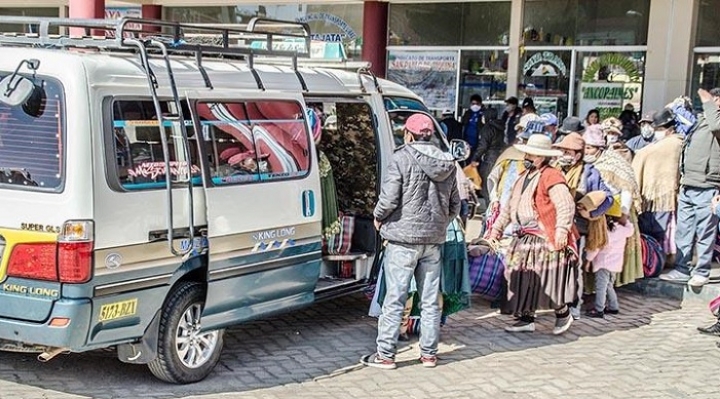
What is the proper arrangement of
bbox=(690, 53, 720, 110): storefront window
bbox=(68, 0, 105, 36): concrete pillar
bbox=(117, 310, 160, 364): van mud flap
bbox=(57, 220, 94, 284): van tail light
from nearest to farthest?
bbox=(57, 220, 94, 284): van tail light
bbox=(117, 310, 160, 364): van mud flap
bbox=(68, 0, 105, 36): concrete pillar
bbox=(690, 53, 720, 110): storefront window

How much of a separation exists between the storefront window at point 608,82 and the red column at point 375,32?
3557 millimetres

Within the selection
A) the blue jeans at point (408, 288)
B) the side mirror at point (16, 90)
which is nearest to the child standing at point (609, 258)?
the blue jeans at point (408, 288)

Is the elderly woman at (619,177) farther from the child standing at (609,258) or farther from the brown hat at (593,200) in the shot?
the brown hat at (593,200)

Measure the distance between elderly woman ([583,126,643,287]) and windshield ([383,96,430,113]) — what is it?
1.49 m

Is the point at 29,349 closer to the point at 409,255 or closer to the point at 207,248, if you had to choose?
the point at 207,248

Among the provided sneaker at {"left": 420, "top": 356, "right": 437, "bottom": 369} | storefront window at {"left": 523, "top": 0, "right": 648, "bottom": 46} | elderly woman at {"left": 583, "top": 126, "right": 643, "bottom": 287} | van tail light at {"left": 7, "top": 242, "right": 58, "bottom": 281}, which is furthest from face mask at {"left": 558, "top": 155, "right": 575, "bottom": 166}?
storefront window at {"left": 523, "top": 0, "right": 648, "bottom": 46}

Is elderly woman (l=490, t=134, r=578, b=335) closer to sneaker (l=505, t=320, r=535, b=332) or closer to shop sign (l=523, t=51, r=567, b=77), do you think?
sneaker (l=505, t=320, r=535, b=332)

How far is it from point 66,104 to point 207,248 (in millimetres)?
1203

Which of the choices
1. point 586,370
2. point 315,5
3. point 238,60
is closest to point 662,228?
point 586,370

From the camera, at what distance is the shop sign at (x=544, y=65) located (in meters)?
14.2

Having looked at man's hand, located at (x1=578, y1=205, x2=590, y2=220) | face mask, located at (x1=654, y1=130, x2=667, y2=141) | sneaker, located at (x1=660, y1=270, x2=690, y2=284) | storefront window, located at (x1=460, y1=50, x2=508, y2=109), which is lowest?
sneaker, located at (x1=660, y1=270, x2=690, y2=284)

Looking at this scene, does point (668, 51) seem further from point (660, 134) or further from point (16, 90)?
point (16, 90)

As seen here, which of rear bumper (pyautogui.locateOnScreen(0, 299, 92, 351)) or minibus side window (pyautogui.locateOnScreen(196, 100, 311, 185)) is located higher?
minibus side window (pyautogui.locateOnScreen(196, 100, 311, 185))

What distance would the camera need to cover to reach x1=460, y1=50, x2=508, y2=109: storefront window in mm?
14727
